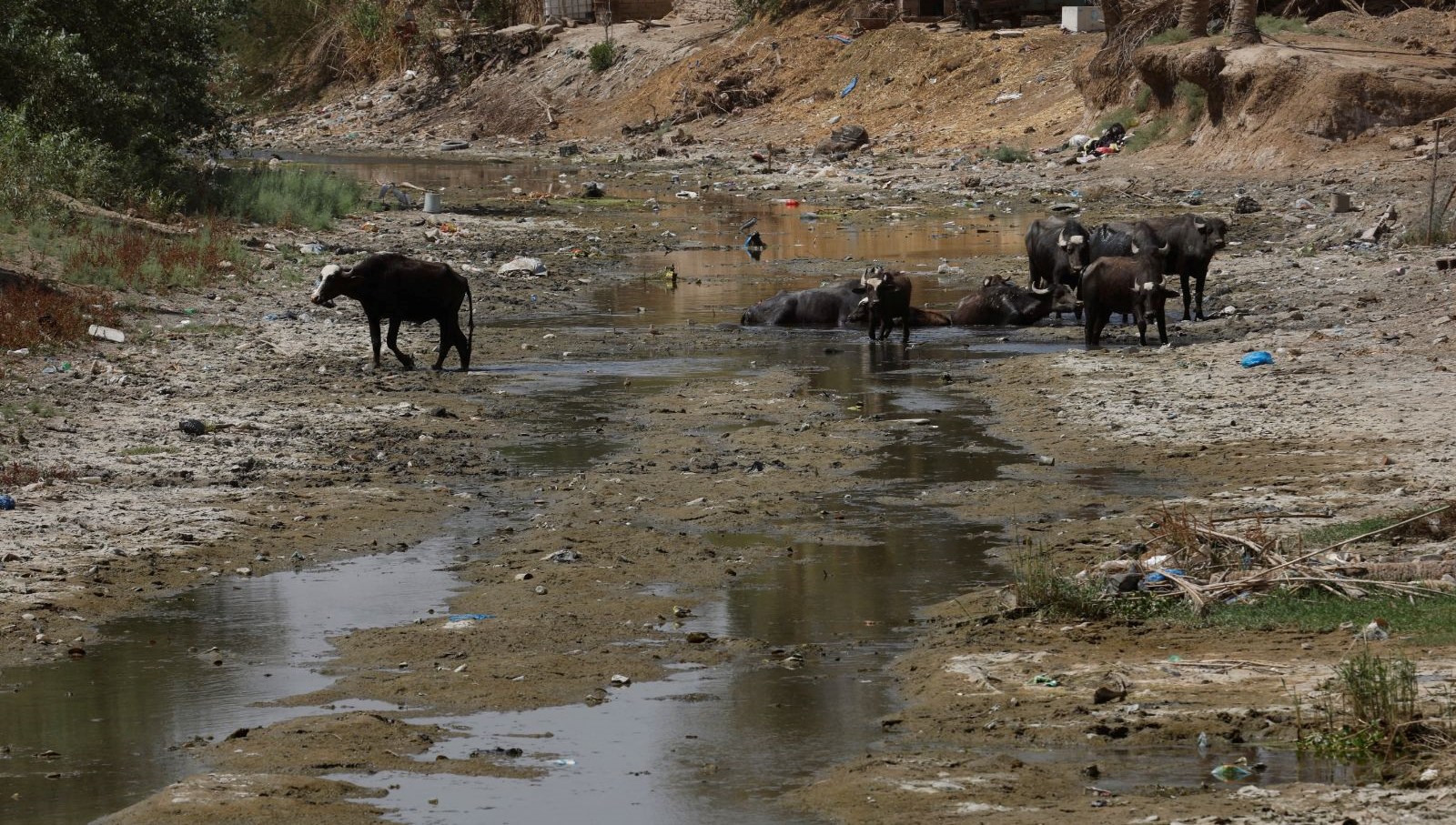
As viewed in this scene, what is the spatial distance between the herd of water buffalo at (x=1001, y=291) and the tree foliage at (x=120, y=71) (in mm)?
7386

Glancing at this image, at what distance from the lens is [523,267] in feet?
68.6

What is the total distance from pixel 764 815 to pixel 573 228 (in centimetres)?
2174

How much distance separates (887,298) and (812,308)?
151 centimetres

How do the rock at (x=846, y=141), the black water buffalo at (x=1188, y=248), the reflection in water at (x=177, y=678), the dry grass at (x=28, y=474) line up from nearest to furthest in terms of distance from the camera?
the reflection in water at (x=177, y=678) → the dry grass at (x=28, y=474) → the black water buffalo at (x=1188, y=248) → the rock at (x=846, y=141)

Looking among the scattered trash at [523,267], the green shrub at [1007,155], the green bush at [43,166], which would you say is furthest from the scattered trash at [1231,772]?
the green shrub at [1007,155]

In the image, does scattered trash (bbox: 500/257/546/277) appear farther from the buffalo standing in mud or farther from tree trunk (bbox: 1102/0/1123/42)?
tree trunk (bbox: 1102/0/1123/42)

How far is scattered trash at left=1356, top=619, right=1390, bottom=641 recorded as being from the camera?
663cm

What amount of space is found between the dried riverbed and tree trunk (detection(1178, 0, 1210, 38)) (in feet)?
42.5

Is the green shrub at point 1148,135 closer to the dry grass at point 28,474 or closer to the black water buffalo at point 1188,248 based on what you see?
the black water buffalo at point 1188,248

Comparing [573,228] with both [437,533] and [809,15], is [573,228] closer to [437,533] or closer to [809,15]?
[437,533]

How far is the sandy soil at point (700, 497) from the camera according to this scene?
5.95m

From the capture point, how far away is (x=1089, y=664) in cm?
675

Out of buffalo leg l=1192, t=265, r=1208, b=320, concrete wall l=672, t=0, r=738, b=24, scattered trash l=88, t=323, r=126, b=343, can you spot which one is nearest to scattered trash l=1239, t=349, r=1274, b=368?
buffalo leg l=1192, t=265, r=1208, b=320

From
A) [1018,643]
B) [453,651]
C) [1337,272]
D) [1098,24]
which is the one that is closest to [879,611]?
[1018,643]
